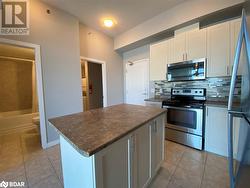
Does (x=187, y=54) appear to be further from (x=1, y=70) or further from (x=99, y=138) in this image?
(x=1, y=70)

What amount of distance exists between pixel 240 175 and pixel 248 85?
68 centimetres

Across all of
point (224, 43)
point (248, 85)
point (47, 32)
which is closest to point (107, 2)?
point (47, 32)

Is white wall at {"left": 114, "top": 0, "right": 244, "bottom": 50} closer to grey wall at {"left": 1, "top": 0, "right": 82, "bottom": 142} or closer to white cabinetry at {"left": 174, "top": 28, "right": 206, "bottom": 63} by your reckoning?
white cabinetry at {"left": 174, "top": 28, "right": 206, "bottom": 63}

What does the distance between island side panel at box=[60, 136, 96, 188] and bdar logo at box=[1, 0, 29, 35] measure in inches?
90.9

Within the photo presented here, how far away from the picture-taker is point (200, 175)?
167 cm

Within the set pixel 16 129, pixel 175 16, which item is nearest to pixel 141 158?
pixel 175 16

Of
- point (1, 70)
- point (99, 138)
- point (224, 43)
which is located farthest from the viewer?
point (1, 70)

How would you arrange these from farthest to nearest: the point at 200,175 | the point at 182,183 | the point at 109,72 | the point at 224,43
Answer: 1. the point at 109,72
2. the point at 224,43
3. the point at 200,175
4. the point at 182,183

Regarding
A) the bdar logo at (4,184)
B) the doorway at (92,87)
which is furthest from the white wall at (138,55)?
the bdar logo at (4,184)

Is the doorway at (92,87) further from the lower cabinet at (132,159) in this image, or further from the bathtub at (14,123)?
the lower cabinet at (132,159)

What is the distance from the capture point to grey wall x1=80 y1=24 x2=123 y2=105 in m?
3.39

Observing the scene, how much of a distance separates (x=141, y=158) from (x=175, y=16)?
116 inches

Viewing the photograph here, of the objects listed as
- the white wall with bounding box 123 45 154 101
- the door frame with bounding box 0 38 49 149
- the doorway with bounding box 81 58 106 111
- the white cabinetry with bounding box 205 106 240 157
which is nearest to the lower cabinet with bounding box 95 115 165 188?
the white cabinetry with bounding box 205 106 240 157

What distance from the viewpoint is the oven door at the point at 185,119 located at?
7.29 ft
